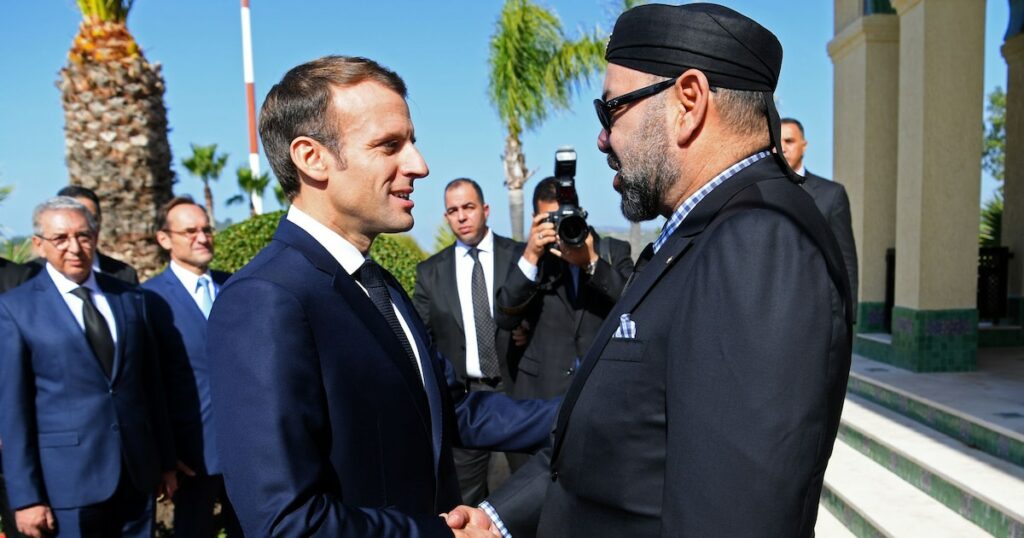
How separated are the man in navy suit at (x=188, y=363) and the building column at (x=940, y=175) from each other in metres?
5.30

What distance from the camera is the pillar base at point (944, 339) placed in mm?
5961

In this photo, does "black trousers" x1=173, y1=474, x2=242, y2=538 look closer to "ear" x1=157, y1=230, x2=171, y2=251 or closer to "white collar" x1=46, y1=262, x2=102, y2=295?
"white collar" x1=46, y1=262, x2=102, y2=295

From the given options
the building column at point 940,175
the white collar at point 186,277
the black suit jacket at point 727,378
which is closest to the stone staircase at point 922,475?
the building column at point 940,175

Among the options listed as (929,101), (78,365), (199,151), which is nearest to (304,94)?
(78,365)

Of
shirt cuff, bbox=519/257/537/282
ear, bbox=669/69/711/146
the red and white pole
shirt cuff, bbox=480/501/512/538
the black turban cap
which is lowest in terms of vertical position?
shirt cuff, bbox=480/501/512/538

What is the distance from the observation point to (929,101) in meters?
5.74

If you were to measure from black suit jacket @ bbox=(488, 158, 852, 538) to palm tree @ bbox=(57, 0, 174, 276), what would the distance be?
9844 millimetres

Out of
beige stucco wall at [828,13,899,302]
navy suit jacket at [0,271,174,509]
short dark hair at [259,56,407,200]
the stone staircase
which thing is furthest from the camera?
beige stucco wall at [828,13,899,302]

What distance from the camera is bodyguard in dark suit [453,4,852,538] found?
3.98 ft

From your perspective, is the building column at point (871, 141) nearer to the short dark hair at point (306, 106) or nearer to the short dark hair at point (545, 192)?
the short dark hair at point (545, 192)

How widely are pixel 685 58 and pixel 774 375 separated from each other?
2.27 ft

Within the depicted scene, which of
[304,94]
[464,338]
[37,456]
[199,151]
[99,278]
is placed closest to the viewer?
[304,94]

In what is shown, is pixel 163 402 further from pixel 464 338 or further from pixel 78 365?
pixel 464 338

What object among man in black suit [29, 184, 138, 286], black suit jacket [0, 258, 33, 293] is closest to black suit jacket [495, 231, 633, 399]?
man in black suit [29, 184, 138, 286]
